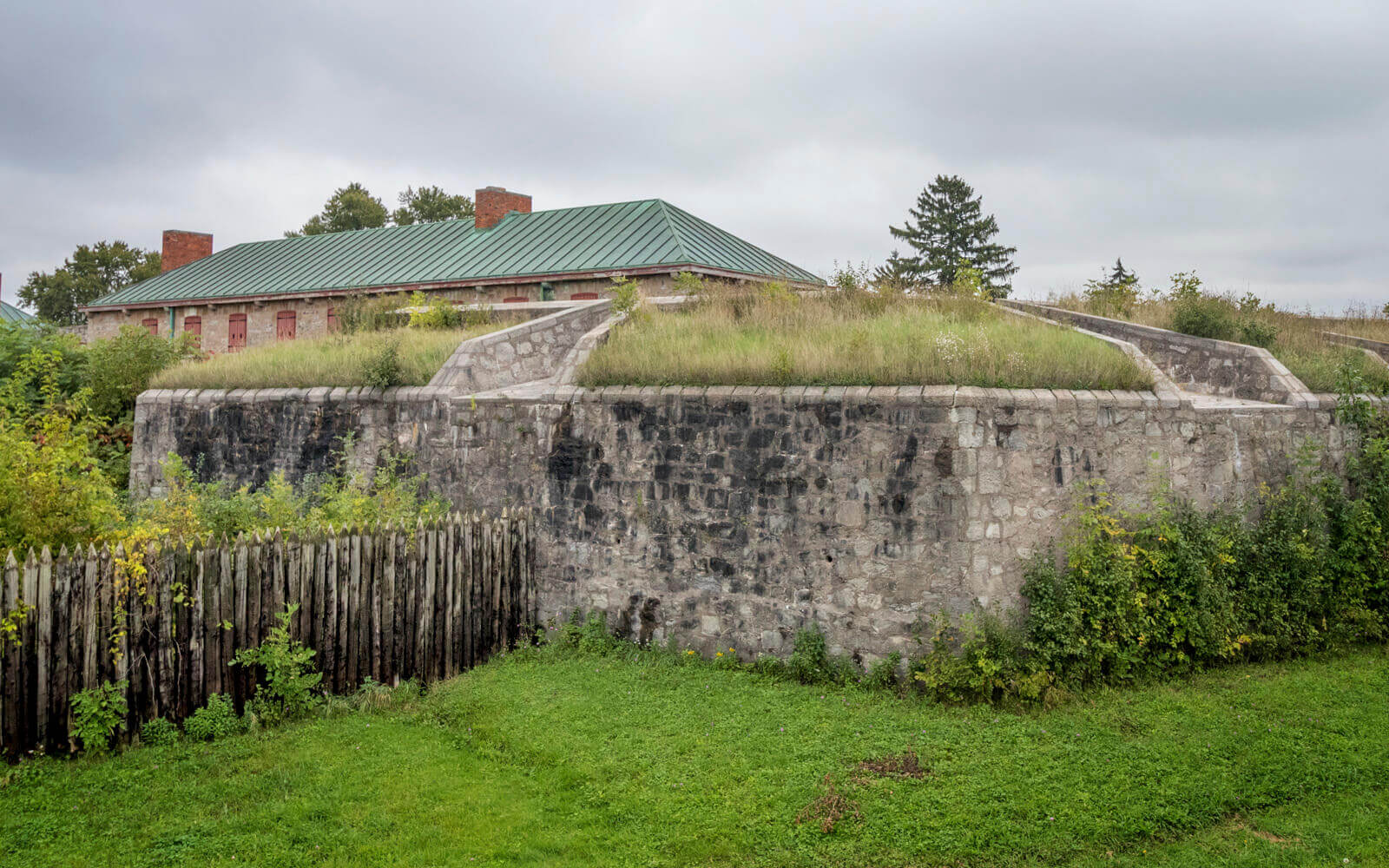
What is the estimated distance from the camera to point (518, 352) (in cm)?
1253

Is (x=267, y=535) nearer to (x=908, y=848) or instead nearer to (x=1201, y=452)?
(x=908, y=848)

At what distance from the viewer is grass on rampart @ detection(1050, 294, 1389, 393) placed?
9.98 m

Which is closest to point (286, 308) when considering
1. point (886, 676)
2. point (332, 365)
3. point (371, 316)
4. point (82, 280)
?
point (371, 316)

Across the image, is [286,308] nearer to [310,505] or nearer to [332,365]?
[332,365]

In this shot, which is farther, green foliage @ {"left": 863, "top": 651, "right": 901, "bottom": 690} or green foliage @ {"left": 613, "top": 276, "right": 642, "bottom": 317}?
green foliage @ {"left": 613, "top": 276, "right": 642, "bottom": 317}

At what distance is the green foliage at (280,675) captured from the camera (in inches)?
286

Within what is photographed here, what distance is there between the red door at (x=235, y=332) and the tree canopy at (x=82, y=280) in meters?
35.8

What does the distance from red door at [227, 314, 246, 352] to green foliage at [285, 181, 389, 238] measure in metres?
21.7

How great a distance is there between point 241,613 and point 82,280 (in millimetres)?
60810

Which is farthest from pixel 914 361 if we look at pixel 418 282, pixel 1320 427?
pixel 418 282

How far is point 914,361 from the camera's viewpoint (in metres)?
8.45

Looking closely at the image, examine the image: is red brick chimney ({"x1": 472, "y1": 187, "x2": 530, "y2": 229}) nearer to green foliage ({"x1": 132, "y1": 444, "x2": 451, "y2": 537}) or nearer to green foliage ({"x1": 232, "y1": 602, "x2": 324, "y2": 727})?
green foliage ({"x1": 132, "y1": 444, "x2": 451, "y2": 537})

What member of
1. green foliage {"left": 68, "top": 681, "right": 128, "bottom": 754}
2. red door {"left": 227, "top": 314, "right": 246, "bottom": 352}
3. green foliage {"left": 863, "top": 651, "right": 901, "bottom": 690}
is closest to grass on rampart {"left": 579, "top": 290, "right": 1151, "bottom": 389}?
green foliage {"left": 863, "top": 651, "right": 901, "bottom": 690}

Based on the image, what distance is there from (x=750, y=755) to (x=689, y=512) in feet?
9.87
